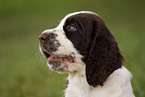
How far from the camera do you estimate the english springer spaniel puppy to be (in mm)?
3371

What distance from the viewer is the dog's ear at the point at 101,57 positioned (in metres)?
3.37

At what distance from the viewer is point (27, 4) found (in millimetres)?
27609

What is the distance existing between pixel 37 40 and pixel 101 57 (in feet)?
36.3

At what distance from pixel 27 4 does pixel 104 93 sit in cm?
2527

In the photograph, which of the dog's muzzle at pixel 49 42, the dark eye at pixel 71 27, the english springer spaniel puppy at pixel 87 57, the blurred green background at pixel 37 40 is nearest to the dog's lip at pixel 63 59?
the english springer spaniel puppy at pixel 87 57

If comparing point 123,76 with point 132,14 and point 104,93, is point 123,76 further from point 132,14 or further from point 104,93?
point 132,14

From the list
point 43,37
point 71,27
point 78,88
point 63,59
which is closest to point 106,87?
point 78,88

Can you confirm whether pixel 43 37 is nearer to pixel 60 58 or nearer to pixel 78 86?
pixel 60 58

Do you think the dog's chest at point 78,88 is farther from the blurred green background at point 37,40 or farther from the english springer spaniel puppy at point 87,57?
the blurred green background at point 37,40

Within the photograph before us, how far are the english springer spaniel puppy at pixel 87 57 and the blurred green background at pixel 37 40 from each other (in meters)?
0.41

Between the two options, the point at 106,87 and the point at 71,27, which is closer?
the point at 106,87

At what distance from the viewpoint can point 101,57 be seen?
11.4 ft

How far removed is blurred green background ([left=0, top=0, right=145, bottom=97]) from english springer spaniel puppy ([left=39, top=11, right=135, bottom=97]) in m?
0.41

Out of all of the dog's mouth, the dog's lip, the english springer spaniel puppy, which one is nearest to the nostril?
the english springer spaniel puppy
